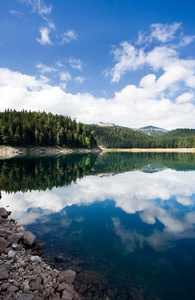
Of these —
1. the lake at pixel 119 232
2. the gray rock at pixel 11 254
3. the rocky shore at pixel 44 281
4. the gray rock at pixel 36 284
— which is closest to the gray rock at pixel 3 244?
the rocky shore at pixel 44 281

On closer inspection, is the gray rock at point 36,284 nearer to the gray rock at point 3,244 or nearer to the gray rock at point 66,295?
the gray rock at point 66,295

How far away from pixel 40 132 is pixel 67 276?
305ft

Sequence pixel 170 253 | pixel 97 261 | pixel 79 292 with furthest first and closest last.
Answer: pixel 170 253
pixel 97 261
pixel 79 292

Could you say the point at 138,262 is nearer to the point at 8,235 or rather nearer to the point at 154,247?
the point at 154,247

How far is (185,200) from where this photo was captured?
19.3 m

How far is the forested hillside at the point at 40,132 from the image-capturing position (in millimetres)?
80062

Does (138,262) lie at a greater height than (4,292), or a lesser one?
lesser

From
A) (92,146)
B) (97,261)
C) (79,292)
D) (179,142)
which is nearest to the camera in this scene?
(79,292)

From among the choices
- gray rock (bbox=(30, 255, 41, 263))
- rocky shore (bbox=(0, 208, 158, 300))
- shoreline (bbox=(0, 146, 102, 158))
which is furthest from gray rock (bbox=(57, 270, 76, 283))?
shoreline (bbox=(0, 146, 102, 158))

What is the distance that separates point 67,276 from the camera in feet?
23.3

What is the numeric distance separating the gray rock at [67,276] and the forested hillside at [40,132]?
267 ft

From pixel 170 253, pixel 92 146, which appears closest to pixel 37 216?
pixel 170 253

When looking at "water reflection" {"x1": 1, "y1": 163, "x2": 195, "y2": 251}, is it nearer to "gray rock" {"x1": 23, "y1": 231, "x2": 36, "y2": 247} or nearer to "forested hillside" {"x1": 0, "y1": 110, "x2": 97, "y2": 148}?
"gray rock" {"x1": 23, "y1": 231, "x2": 36, "y2": 247}

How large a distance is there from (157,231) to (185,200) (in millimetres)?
9314
